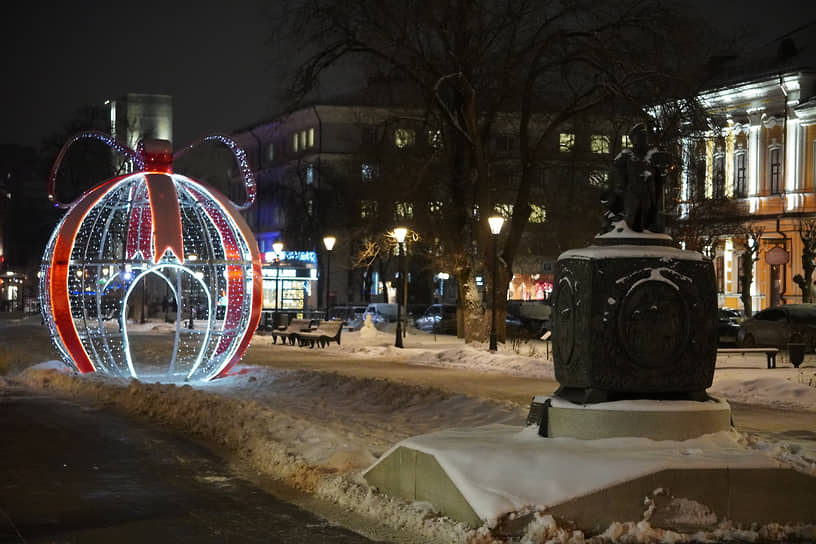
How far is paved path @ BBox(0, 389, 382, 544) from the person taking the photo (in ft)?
28.6

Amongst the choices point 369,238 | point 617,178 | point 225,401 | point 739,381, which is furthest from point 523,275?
point 617,178

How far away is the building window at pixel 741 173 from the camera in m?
61.8

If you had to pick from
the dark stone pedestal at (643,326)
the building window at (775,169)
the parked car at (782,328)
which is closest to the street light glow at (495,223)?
the parked car at (782,328)

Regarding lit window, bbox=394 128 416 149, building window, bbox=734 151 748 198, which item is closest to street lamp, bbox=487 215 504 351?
lit window, bbox=394 128 416 149

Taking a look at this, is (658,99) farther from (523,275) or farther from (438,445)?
(523,275)

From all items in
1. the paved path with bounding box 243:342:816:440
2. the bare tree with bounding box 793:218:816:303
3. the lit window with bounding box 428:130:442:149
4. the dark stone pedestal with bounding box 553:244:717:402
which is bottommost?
the paved path with bounding box 243:342:816:440

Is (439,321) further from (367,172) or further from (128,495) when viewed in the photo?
(128,495)

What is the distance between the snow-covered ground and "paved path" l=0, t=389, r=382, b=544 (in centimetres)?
54

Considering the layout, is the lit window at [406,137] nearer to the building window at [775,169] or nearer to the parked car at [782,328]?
the parked car at [782,328]

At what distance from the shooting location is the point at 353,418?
15.5 metres

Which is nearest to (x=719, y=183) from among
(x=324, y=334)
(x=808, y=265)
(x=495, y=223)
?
(x=808, y=265)

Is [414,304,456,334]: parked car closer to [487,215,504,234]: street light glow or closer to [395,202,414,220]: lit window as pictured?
[395,202,414,220]: lit window

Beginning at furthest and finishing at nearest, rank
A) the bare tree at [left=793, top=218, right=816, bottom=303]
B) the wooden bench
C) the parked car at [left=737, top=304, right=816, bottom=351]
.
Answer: the bare tree at [left=793, top=218, right=816, bottom=303] → the parked car at [left=737, top=304, right=816, bottom=351] → the wooden bench

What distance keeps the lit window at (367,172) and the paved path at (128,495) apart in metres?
23.7
